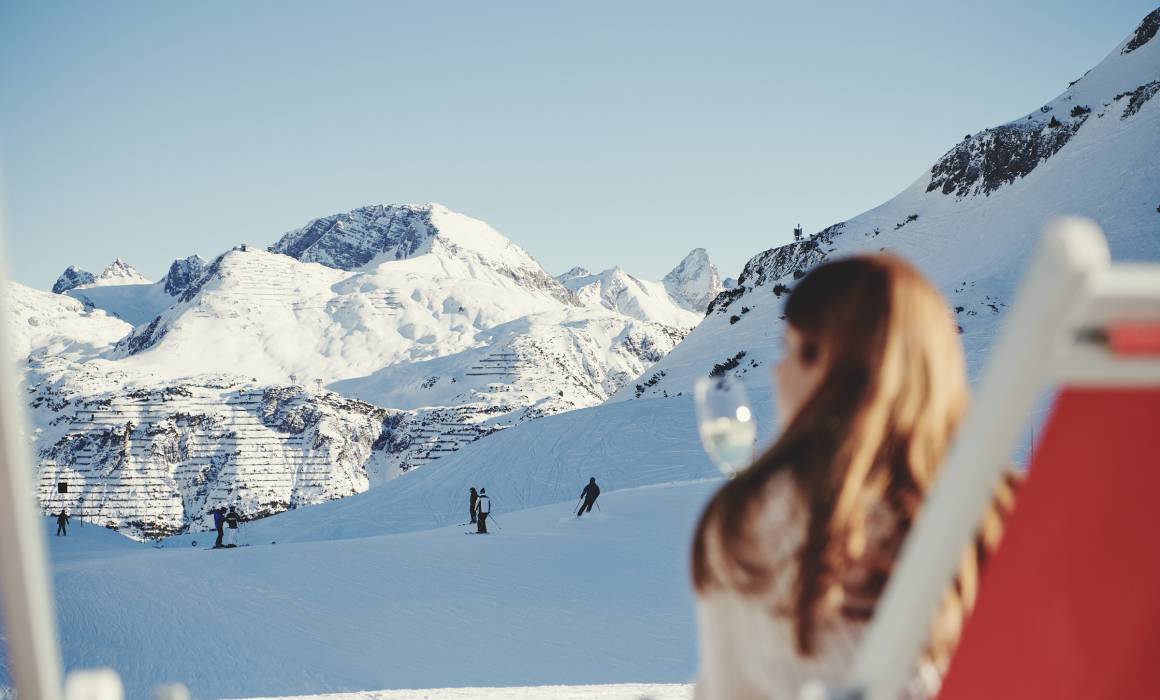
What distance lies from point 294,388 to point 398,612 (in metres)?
102

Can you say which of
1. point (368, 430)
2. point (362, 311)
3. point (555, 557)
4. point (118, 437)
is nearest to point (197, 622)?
point (555, 557)

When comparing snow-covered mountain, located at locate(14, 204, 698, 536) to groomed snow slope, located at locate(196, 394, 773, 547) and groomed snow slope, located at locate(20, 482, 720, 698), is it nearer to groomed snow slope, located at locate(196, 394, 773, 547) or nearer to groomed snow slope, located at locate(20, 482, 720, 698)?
groomed snow slope, located at locate(196, 394, 773, 547)

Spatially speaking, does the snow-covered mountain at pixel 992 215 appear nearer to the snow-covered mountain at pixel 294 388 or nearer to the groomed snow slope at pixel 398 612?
the groomed snow slope at pixel 398 612

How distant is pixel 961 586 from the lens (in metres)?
1.64

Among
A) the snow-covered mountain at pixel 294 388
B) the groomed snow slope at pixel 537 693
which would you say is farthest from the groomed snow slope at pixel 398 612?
the snow-covered mountain at pixel 294 388

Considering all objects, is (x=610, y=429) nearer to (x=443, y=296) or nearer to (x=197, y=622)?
(x=197, y=622)

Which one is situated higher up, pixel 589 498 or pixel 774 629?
pixel 774 629

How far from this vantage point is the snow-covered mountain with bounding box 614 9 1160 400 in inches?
1506

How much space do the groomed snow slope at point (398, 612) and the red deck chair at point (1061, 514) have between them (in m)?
7.33

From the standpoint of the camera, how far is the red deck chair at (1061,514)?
34.8 inches

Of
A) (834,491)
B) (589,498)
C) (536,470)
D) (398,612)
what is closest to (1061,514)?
(834,491)

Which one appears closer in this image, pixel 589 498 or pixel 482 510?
pixel 482 510

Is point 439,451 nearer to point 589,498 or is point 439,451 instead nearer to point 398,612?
point 589,498

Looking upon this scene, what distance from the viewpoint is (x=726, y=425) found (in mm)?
2195
